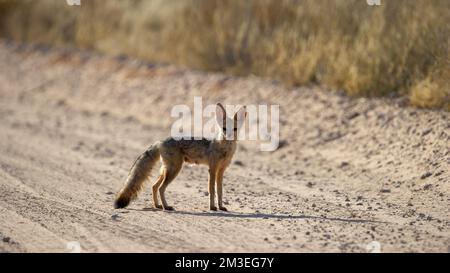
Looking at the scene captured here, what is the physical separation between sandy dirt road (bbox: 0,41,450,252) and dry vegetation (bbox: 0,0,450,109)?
416 mm

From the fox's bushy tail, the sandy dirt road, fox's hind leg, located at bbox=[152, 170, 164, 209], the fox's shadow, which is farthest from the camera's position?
fox's hind leg, located at bbox=[152, 170, 164, 209]

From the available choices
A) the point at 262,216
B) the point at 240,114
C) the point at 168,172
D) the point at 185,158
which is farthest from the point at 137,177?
the point at 262,216

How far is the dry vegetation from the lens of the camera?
11141 mm

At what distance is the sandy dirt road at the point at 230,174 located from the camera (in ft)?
21.1

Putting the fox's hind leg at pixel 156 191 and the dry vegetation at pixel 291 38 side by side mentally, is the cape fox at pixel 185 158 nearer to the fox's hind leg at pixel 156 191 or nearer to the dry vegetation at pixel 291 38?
the fox's hind leg at pixel 156 191

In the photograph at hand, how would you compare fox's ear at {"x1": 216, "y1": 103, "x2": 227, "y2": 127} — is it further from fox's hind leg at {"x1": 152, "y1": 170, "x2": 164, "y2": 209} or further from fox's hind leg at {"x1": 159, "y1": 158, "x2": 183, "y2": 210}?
fox's hind leg at {"x1": 152, "y1": 170, "x2": 164, "y2": 209}

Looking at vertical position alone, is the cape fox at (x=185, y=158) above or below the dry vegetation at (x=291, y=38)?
below

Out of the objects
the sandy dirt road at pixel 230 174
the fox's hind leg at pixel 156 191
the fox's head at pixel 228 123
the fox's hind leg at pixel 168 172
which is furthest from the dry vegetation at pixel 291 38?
the fox's hind leg at pixel 156 191

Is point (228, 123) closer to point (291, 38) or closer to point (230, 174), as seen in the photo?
point (230, 174)

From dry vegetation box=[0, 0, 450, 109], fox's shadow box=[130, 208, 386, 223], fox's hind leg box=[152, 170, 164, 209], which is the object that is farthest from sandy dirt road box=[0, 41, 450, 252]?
dry vegetation box=[0, 0, 450, 109]

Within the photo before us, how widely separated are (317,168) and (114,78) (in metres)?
7.23

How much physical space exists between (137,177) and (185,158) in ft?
2.03

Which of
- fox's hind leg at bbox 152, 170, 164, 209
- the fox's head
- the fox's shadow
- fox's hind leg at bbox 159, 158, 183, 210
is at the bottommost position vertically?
the fox's shadow

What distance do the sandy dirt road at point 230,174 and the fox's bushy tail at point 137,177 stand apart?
0.47ft
